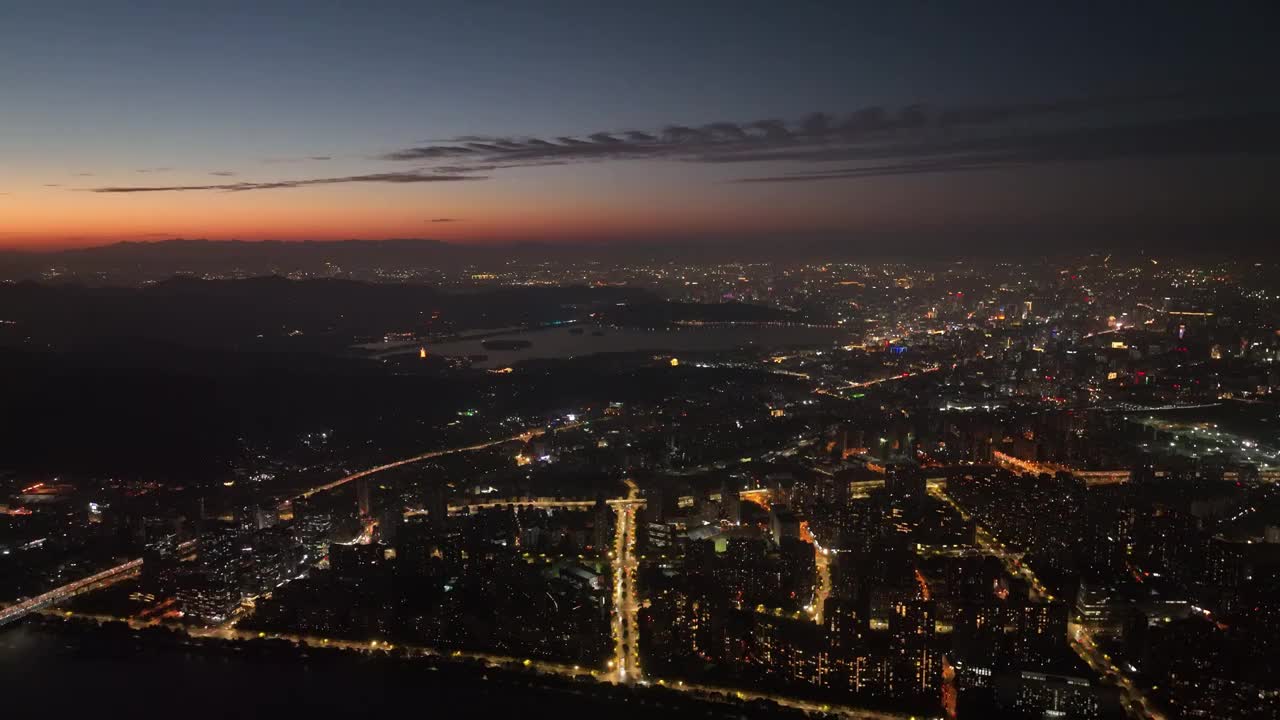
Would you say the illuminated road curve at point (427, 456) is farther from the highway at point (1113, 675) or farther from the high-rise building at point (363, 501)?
the highway at point (1113, 675)

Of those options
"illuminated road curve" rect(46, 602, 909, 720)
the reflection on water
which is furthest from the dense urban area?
the reflection on water

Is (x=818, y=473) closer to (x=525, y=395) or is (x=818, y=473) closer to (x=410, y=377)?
(x=525, y=395)

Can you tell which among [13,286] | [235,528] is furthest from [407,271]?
[235,528]

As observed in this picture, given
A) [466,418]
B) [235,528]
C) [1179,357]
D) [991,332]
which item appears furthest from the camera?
[991,332]

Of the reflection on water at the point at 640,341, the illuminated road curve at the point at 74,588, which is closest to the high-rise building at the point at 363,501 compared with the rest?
the illuminated road curve at the point at 74,588

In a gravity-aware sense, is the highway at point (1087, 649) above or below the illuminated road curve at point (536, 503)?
below

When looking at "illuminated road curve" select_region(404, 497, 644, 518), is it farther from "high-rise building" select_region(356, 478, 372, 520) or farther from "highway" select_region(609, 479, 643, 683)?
"high-rise building" select_region(356, 478, 372, 520)
